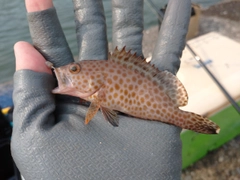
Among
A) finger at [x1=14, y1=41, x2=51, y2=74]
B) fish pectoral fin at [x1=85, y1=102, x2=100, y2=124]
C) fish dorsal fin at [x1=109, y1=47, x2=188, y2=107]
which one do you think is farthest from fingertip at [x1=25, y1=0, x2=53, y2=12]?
fish pectoral fin at [x1=85, y1=102, x2=100, y2=124]

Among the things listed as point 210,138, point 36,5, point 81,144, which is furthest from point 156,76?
point 210,138

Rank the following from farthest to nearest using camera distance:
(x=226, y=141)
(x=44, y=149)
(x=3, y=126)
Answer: (x=226, y=141) < (x=3, y=126) < (x=44, y=149)

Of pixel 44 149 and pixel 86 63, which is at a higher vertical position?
pixel 86 63

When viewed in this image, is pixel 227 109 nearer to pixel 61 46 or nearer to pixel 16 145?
pixel 61 46

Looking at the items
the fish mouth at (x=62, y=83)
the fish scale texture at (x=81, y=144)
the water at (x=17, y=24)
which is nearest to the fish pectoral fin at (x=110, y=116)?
the fish scale texture at (x=81, y=144)

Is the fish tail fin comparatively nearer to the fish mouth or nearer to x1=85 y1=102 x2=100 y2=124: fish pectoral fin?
x1=85 y1=102 x2=100 y2=124: fish pectoral fin

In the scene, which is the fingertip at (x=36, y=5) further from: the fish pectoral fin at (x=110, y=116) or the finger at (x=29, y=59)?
the fish pectoral fin at (x=110, y=116)

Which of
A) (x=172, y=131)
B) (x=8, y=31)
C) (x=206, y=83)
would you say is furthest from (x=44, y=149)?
(x=8, y=31)
